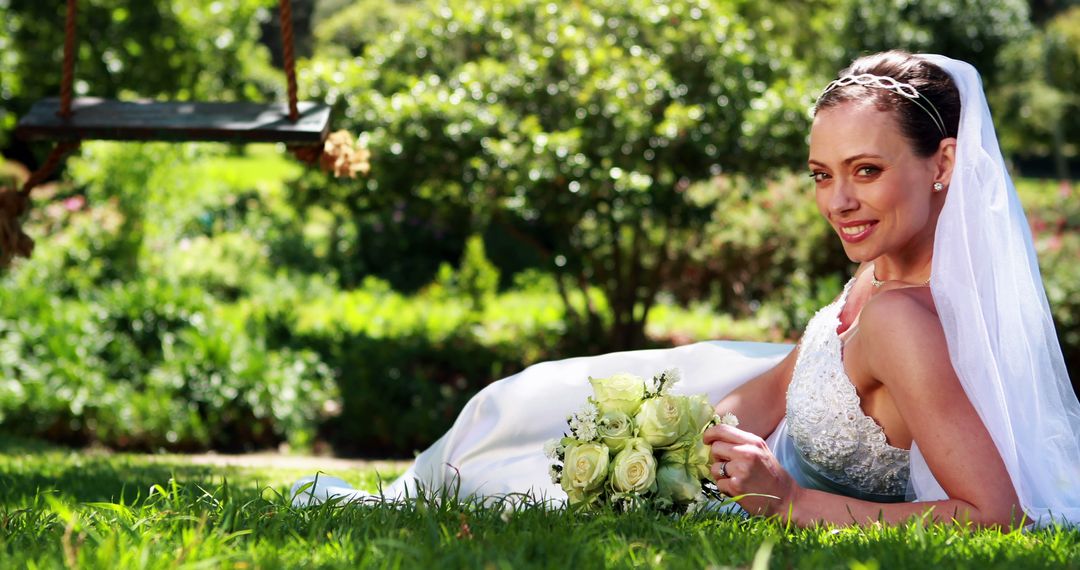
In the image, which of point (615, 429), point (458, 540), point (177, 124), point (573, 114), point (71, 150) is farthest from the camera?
point (573, 114)

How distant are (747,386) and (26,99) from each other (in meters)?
10.1

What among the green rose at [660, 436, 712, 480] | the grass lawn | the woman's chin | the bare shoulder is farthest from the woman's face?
the grass lawn

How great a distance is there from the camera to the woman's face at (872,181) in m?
2.95

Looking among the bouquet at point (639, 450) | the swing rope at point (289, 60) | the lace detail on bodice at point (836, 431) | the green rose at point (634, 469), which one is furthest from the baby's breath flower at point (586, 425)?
the swing rope at point (289, 60)

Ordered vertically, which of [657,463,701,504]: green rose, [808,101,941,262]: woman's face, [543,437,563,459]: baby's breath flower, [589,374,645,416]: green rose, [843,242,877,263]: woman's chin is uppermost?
[808,101,941,262]: woman's face

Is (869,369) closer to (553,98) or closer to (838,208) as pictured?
(838,208)

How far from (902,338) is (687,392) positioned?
1153 millimetres

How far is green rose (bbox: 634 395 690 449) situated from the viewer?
2799 millimetres

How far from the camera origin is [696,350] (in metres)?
→ 3.94

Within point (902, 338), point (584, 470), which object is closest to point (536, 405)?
point (584, 470)

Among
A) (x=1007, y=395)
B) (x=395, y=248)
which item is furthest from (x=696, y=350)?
(x=395, y=248)

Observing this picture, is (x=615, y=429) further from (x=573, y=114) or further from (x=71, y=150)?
(x=573, y=114)

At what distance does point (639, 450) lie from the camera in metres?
2.77

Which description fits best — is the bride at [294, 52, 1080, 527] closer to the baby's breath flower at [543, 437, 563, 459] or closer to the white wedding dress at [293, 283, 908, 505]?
the white wedding dress at [293, 283, 908, 505]
